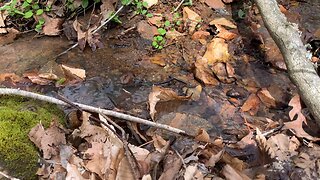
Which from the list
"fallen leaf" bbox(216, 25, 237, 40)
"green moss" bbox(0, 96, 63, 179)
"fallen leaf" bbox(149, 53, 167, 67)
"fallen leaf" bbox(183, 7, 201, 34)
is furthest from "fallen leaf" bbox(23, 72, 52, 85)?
"fallen leaf" bbox(216, 25, 237, 40)

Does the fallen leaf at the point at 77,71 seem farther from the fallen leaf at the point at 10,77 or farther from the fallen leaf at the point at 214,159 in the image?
the fallen leaf at the point at 214,159

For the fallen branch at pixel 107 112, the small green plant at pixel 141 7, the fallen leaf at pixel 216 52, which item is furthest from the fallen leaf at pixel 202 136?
the small green plant at pixel 141 7

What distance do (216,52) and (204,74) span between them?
1.26ft

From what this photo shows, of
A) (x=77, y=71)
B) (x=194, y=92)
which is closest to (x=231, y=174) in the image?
(x=194, y=92)

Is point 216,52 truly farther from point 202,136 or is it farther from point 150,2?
point 202,136

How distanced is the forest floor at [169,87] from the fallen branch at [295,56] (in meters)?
0.23

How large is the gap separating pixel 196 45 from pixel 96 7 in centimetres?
129

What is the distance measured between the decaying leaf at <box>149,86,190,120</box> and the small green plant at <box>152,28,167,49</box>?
2.46ft

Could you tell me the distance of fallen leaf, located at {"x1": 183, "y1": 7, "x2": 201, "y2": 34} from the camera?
4352 millimetres

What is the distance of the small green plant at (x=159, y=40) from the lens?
4.14 metres

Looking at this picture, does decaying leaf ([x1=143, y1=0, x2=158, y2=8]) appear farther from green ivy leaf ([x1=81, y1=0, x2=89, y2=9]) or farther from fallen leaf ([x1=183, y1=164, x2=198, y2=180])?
fallen leaf ([x1=183, y1=164, x2=198, y2=180])

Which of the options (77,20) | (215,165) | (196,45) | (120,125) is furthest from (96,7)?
(215,165)

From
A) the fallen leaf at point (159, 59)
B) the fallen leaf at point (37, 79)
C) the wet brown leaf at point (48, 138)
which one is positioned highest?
the wet brown leaf at point (48, 138)

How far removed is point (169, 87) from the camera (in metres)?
3.66
